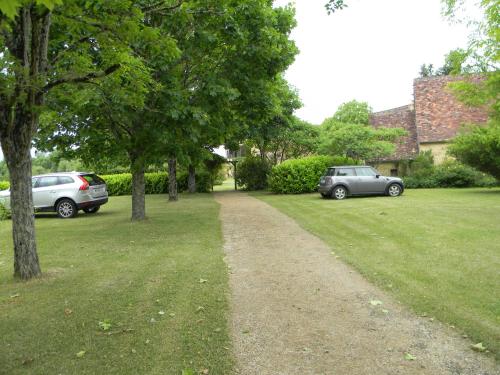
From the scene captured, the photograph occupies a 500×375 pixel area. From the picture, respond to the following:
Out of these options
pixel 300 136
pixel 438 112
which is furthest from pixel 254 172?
pixel 438 112

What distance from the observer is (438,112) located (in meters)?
33.9

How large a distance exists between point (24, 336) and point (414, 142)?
112 feet

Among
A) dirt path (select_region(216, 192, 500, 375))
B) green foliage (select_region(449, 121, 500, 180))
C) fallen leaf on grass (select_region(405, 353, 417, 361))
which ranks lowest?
fallen leaf on grass (select_region(405, 353, 417, 361))

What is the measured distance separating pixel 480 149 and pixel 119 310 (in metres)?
20.8

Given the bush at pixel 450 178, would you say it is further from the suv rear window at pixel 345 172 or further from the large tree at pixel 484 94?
the suv rear window at pixel 345 172

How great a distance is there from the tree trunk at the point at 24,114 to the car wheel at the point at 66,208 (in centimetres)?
986

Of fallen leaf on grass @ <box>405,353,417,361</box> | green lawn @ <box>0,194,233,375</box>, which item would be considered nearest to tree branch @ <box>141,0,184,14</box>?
green lawn @ <box>0,194,233,375</box>

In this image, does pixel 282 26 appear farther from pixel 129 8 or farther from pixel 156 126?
pixel 129 8

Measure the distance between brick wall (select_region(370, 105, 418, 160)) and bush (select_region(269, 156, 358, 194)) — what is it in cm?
1051

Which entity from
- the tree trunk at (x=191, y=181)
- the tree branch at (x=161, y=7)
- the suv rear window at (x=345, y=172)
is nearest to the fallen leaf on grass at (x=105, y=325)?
the tree branch at (x=161, y=7)

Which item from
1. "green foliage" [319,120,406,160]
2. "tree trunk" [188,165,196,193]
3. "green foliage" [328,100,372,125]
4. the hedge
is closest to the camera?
"green foliage" [319,120,406,160]

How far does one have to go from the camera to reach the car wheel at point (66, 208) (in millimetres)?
15914

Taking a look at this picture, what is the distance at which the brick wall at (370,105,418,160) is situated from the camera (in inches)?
1324

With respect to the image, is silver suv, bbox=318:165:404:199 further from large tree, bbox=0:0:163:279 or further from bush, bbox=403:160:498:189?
large tree, bbox=0:0:163:279
